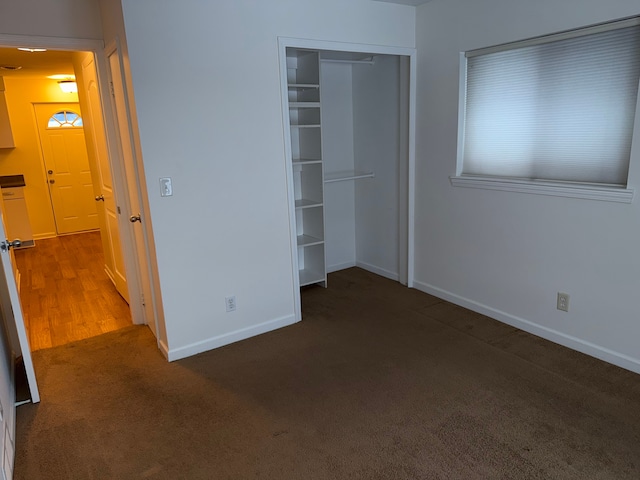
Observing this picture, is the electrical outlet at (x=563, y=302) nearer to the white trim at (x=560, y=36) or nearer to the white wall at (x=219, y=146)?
the white trim at (x=560, y=36)

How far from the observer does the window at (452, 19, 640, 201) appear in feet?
8.39

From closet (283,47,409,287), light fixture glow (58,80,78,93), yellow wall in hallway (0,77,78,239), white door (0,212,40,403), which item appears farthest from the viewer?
yellow wall in hallway (0,77,78,239)

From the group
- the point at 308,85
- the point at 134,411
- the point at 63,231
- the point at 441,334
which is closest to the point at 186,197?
the point at 134,411

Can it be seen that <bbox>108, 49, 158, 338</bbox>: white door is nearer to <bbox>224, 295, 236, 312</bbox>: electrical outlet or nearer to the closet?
<bbox>224, 295, 236, 312</bbox>: electrical outlet

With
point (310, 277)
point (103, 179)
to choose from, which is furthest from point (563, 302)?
point (103, 179)

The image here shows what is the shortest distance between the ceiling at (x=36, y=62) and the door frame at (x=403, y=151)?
8.55ft

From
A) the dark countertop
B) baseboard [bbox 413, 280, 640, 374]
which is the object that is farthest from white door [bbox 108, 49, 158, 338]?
the dark countertop

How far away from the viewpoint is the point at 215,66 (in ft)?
9.37

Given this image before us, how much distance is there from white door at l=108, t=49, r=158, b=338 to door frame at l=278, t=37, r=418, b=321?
1.03m

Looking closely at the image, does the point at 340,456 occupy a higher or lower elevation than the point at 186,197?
lower

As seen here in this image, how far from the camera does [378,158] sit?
4387 mm

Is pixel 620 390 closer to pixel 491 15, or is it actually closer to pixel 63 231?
pixel 491 15

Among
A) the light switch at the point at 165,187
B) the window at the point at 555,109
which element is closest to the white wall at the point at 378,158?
the window at the point at 555,109

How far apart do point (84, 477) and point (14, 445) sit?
1.67 feet
